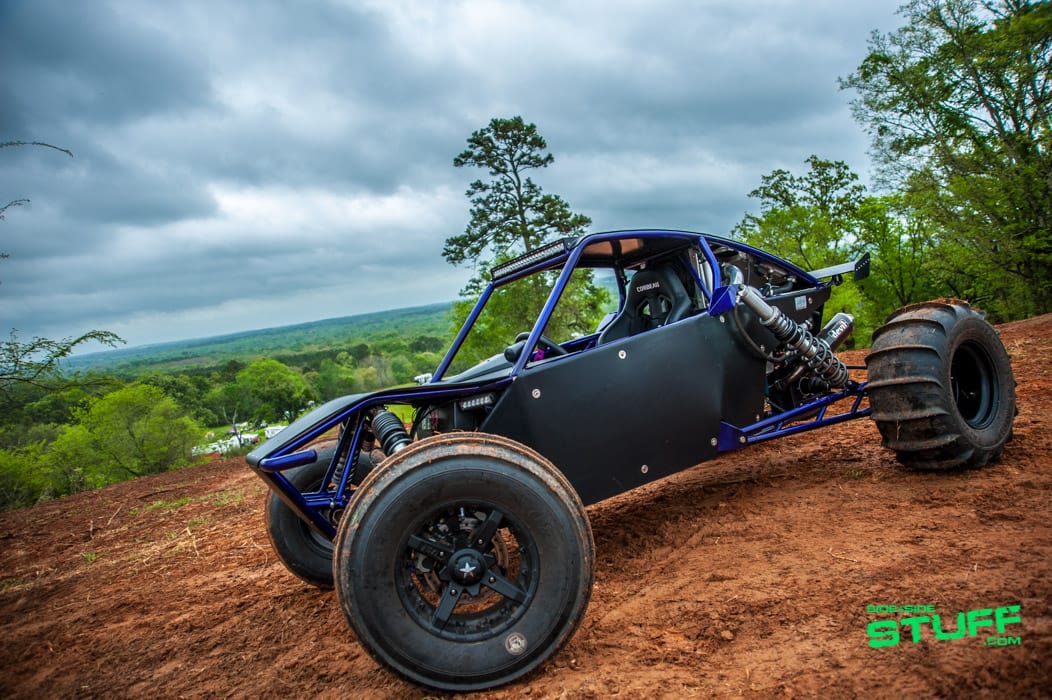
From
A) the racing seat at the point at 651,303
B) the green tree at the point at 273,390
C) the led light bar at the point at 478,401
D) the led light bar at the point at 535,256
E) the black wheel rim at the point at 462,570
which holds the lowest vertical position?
the green tree at the point at 273,390

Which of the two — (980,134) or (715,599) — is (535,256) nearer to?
(715,599)

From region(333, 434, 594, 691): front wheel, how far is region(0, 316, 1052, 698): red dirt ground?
0.21 m

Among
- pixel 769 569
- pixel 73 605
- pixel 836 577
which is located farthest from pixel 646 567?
pixel 73 605

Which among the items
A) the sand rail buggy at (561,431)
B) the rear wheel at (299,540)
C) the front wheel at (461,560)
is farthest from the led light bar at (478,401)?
the rear wheel at (299,540)

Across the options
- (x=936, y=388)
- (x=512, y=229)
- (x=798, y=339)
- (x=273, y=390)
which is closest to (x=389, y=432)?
(x=798, y=339)

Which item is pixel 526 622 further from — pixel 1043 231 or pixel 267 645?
pixel 1043 231

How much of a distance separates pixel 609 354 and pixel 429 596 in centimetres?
184

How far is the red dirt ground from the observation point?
2.22 m

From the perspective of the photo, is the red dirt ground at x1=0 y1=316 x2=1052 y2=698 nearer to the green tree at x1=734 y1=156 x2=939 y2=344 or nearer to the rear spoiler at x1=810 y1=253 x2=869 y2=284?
the rear spoiler at x1=810 y1=253 x2=869 y2=284

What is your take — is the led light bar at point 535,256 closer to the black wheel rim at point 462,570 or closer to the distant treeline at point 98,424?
the black wheel rim at point 462,570

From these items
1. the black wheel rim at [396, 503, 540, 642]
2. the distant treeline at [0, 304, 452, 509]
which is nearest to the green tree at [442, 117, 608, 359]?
the distant treeline at [0, 304, 452, 509]

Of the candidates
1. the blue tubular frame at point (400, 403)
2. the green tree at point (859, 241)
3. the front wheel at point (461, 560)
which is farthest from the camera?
the green tree at point (859, 241)

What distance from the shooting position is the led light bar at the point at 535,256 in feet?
11.9

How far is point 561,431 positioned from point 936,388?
255cm
